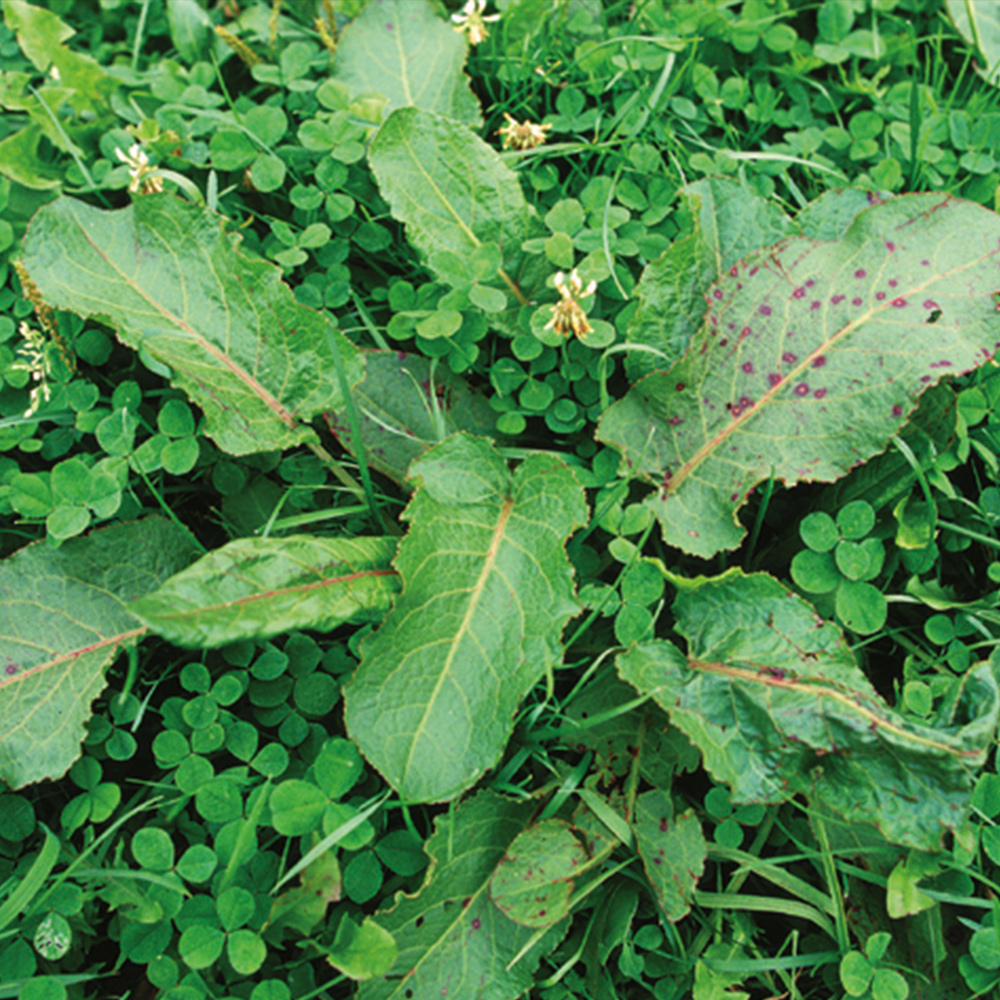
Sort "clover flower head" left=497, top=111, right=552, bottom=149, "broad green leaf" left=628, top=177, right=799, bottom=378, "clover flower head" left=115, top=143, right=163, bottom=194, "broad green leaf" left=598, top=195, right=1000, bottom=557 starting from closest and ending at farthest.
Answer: "broad green leaf" left=598, top=195, right=1000, bottom=557, "broad green leaf" left=628, top=177, right=799, bottom=378, "clover flower head" left=115, top=143, right=163, bottom=194, "clover flower head" left=497, top=111, right=552, bottom=149

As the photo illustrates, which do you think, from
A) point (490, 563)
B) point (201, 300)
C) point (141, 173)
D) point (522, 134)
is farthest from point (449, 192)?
point (490, 563)

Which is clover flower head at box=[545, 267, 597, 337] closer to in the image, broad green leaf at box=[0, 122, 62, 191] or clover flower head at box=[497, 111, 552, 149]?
clover flower head at box=[497, 111, 552, 149]

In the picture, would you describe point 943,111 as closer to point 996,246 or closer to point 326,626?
point 996,246

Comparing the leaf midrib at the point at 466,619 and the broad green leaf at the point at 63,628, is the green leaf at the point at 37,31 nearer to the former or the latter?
the broad green leaf at the point at 63,628

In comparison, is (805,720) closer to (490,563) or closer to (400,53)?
(490,563)

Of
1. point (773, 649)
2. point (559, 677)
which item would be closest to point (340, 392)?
point (559, 677)

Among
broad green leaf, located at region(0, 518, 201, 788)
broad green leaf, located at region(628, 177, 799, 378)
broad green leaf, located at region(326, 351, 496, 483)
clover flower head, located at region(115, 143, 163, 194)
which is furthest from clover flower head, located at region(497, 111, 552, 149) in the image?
broad green leaf, located at region(0, 518, 201, 788)
